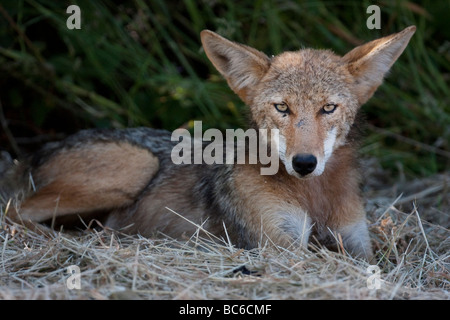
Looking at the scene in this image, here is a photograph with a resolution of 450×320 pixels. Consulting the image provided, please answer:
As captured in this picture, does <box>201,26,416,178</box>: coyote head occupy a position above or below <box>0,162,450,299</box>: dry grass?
above

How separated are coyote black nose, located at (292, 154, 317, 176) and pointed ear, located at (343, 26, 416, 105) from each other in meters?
0.96

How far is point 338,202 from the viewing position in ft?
16.4

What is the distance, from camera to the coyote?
466 centimetres

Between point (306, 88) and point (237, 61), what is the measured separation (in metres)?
0.69

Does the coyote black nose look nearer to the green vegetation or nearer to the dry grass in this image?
→ the dry grass

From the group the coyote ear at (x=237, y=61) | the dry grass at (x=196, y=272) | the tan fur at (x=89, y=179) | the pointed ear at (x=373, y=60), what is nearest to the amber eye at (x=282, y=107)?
the coyote ear at (x=237, y=61)

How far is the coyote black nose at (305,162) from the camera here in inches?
168

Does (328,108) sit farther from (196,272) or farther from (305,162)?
(196,272)

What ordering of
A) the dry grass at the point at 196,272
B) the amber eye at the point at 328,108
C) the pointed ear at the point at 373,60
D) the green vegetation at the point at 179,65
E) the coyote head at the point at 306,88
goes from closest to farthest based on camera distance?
the dry grass at the point at 196,272, the coyote head at the point at 306,88, the amber eye at the point at 328,108, the pointed ear at the point at 373,60, the green vegetation at the point at 179,65

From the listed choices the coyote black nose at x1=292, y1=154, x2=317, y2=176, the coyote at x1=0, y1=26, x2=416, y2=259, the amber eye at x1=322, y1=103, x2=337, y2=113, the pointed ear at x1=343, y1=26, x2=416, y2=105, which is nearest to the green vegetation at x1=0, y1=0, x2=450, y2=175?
the coyote at x1=0, y1=26, x2=416, y2=259

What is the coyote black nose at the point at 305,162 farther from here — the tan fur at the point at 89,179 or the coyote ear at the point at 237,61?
the tan fur at the point at 89,179

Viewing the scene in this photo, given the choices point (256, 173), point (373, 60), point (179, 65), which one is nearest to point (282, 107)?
point (256, 173)

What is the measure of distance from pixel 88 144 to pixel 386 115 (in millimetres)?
4220
